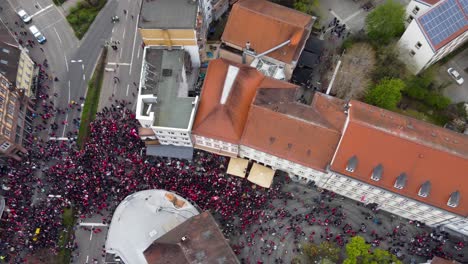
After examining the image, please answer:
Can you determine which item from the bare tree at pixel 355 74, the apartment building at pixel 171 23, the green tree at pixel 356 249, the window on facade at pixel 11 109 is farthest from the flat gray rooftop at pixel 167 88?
the green tree at pixel 356 249

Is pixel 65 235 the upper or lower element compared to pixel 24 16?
lower

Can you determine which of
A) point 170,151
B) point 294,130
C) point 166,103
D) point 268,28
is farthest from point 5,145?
point 268,28

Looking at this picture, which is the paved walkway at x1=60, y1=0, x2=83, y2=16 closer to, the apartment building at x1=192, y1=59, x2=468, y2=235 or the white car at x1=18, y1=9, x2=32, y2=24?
the white car at x1=18, y1=9, x2=32, y2=24

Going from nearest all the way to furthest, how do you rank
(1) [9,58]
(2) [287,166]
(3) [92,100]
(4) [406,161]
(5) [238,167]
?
1. (4) [406,161]
2. (2) [287,166]
3. (5) [238,167]
4. (1) [9,58]
5. (3) [92,100]

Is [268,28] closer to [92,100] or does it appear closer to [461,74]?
[92,100]

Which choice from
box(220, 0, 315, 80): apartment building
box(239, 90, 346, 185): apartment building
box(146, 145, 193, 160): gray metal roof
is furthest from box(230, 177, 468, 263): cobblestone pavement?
box(220, 0, 315, 80): apartment building

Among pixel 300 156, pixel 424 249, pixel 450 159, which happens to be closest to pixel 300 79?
pixel 300 156

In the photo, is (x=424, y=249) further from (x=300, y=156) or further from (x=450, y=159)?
(x=300, y=156)
